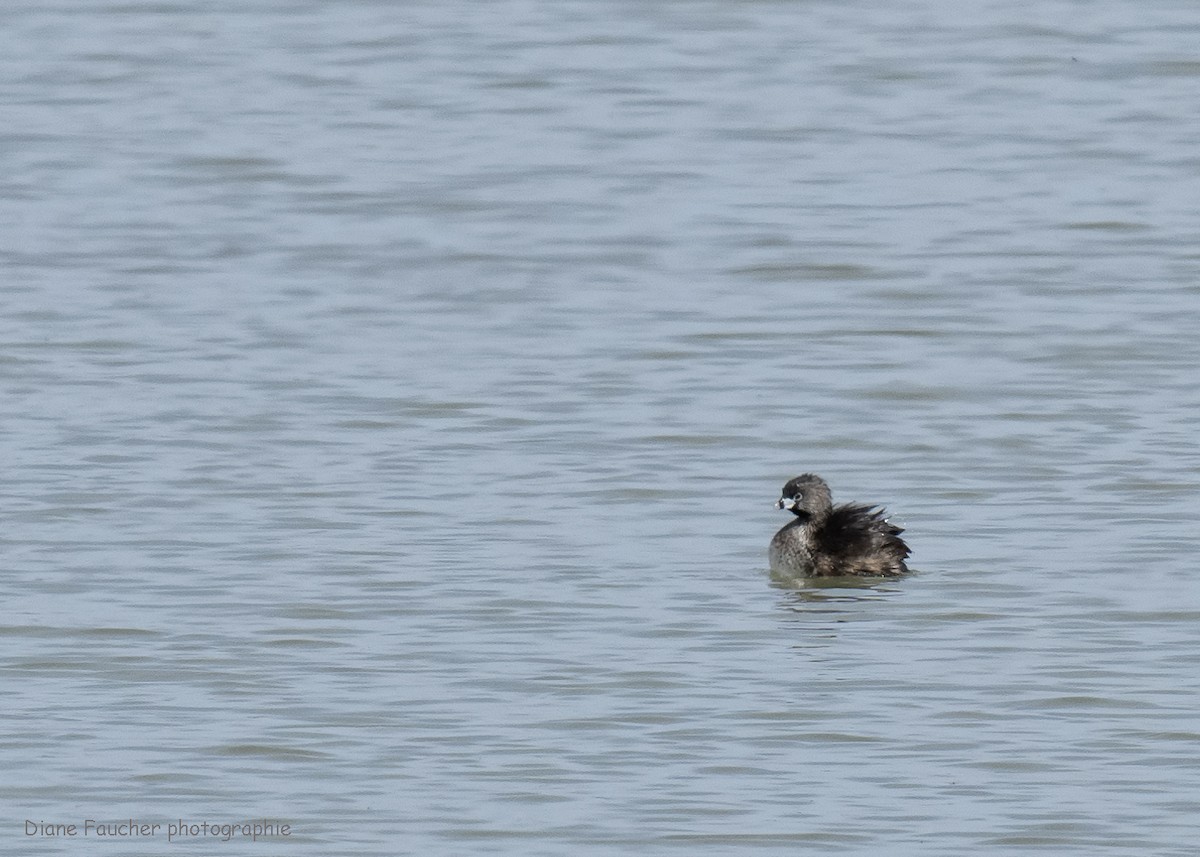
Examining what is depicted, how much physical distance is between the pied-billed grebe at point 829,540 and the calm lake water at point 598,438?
169 millimetres

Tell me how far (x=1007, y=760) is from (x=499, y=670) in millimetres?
1782

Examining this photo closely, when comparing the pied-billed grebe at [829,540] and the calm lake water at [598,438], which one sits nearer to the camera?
the calm lake water at [598,438]

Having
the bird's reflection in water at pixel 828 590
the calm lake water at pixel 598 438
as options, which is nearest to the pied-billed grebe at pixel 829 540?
the bird's reflection in water at pixel 828 590

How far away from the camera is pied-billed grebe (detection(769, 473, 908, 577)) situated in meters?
11.4

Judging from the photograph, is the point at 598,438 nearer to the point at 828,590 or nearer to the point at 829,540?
the point at 829,540

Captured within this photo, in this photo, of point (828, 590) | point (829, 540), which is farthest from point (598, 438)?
point (828, 590)

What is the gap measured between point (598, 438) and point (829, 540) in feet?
6.66

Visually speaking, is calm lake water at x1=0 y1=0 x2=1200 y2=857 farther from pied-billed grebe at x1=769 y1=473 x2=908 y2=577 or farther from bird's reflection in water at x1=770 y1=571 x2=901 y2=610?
pied-billed grebe at x1=769 y1=473 x2=908 y2=577

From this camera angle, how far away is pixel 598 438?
1335cm

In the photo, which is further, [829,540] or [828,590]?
[829,540]

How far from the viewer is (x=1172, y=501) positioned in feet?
39.5

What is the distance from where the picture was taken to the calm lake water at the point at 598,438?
28.1ft

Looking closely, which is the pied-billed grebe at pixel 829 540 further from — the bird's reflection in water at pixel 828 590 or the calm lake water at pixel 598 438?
the calm lake water at pixel 598 438

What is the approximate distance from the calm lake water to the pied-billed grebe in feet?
0.55
